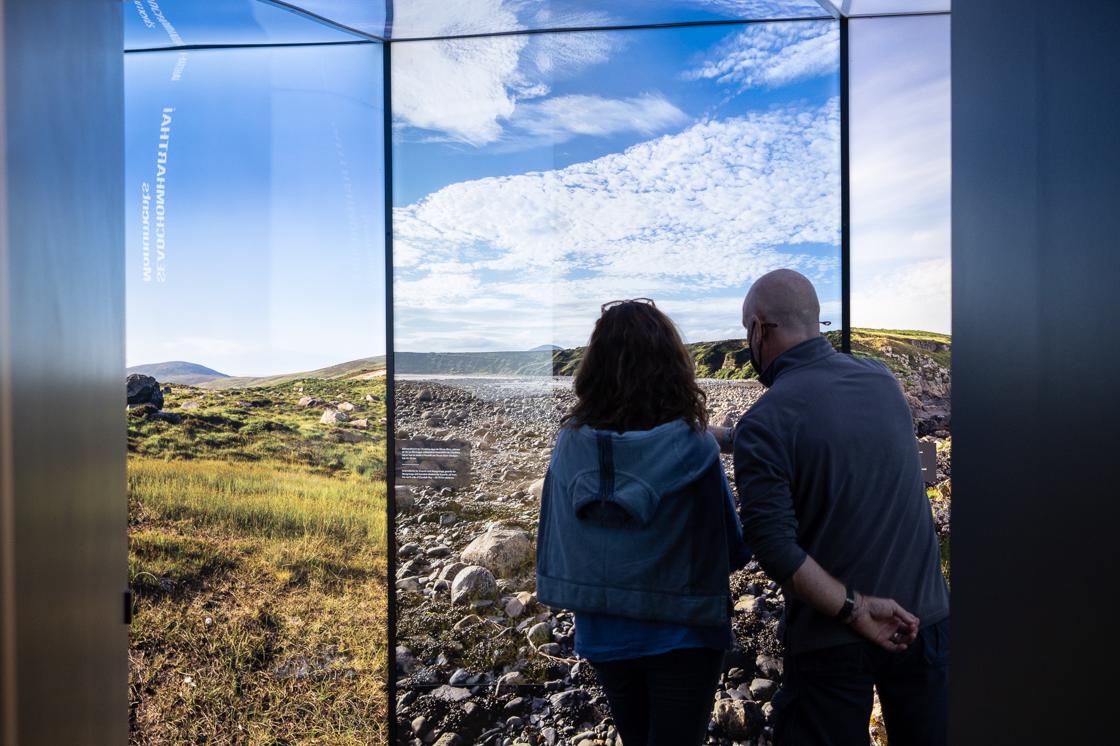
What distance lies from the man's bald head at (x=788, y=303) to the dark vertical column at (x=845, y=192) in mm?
925

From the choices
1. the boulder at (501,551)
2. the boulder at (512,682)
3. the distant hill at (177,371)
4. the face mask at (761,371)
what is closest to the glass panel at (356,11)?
the distant hill at (177,371)

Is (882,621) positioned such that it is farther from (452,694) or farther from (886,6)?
(886,6)

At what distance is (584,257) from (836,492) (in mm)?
1347

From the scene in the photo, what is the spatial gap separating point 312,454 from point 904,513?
81.0 inches

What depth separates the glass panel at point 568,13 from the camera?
7.36 ft

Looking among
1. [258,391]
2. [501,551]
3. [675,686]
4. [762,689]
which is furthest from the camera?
[258,391]

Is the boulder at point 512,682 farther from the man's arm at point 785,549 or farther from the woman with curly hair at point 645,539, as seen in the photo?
the man's arm at point 785,549

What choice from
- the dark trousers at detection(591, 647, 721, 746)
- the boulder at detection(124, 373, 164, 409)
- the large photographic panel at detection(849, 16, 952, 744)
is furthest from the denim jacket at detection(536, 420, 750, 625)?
the boulder at detection(124, 373, 164, 409)

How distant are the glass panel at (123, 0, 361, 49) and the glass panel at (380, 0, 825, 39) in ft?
1.13
